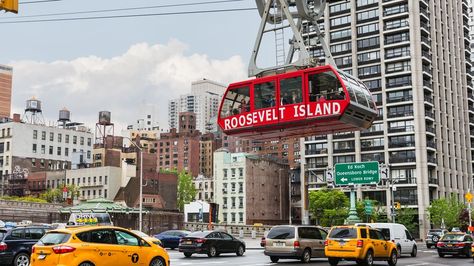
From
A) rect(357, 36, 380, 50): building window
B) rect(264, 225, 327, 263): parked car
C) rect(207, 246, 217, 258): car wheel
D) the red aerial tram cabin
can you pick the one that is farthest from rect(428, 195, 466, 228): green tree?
the red aerial tram cabin

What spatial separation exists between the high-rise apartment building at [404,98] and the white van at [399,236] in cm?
6799

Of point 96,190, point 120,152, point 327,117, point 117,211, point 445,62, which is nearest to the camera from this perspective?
point 327,117

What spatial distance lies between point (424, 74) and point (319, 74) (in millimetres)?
89437

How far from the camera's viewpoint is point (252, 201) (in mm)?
134125

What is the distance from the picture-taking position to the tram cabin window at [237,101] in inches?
1092

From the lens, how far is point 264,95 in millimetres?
26984

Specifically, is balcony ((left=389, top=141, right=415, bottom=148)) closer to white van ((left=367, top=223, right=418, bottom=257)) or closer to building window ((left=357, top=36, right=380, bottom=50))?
building window ((left=357, top=36, right=380, bottom=50))

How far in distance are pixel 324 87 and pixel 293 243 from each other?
7944 mm

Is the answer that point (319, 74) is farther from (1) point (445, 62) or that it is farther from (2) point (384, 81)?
(1) point (445, 62)

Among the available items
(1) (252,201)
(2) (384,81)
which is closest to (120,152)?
(1) (252,201)

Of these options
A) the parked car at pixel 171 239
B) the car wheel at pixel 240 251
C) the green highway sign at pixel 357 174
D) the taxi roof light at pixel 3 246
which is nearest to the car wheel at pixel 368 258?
the car wheel at pixel 240 251

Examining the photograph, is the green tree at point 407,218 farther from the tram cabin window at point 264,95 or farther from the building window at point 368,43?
the tram cabin window at point 264,95

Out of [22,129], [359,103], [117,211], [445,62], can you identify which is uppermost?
[445,62]

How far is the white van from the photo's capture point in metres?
36.2
